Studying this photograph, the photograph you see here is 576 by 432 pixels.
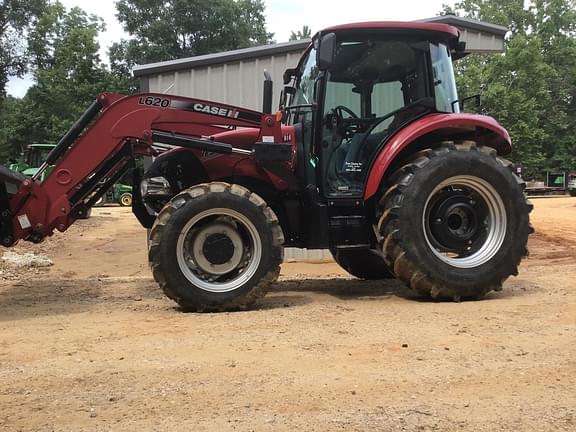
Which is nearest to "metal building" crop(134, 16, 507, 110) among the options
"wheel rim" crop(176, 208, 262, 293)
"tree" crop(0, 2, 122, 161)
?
"wheel rim" crop(176, 208, 262, 293)

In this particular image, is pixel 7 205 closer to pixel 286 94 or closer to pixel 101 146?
pixel 101 146

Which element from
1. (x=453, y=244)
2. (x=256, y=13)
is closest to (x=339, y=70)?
(x=453, y=244)

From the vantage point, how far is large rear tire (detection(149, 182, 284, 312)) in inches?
209

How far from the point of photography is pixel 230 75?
35.2ft

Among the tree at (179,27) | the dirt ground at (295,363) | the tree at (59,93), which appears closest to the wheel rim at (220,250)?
the dirt ground at (295,363)

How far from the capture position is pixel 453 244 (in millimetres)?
6020

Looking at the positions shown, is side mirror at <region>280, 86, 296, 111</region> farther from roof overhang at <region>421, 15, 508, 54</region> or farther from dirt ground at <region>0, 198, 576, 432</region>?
roof overhang at <region>421, 15, 508, 54</region>

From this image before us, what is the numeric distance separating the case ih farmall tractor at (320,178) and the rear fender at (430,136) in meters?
0.02

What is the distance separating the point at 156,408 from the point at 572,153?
4575 centimetres

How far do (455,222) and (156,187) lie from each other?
309 cm

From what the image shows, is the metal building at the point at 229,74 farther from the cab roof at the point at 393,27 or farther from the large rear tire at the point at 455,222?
the large rear tire at the point at 455,222

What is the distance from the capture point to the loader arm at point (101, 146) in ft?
18.2

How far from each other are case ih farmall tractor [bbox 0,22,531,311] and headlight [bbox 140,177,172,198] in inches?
0.6

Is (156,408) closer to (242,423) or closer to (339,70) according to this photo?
(242,423)
